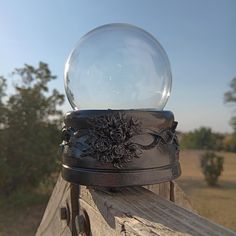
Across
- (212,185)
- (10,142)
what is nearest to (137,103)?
(10,142)

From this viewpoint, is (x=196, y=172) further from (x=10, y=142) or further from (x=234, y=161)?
(x=10, y=142)

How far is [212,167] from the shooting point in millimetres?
8688

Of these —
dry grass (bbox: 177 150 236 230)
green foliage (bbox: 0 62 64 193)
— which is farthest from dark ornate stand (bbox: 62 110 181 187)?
green foliage (bbox: 0 62 64 193)

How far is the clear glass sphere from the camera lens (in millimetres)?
771

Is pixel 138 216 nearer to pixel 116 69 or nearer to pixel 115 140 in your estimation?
pixel 115 140

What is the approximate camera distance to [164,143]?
0.66 m

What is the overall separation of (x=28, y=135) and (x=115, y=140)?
5.06 m

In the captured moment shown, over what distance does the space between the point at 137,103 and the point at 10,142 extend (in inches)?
195

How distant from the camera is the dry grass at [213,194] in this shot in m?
5.14

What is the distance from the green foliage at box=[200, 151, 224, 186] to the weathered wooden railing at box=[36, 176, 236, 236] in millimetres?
8050

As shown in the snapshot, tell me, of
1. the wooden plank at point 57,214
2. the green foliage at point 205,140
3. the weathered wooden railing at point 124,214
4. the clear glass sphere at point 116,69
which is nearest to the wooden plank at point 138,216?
the weathered wooden railing at point 124,214

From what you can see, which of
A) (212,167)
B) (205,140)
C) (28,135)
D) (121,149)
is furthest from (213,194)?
(205,140)

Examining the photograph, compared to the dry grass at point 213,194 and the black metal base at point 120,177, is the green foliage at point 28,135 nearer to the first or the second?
the dry grass at point 213,194

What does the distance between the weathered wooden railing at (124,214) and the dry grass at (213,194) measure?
339 cm
